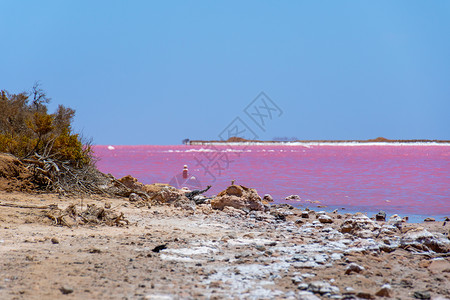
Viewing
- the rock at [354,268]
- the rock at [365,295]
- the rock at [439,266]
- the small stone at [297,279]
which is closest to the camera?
the rock at [365,295]

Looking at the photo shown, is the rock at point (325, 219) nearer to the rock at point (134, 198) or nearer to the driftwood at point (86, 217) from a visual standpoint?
the driftwood at point (86, 217)

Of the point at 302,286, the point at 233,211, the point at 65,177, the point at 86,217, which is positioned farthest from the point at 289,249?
the point at 65,177

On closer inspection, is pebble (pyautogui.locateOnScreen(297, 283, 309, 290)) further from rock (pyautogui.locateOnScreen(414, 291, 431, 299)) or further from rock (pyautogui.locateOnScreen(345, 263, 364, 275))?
rock (pyautogui.locateOnScreen(414, 291, 431, 299))

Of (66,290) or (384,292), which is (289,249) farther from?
(66,290)

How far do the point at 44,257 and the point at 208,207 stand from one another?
16.7 ft

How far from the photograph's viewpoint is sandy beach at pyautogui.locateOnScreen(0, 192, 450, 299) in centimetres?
388

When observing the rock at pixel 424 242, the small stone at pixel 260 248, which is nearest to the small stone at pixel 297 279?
the small stone at pixel 260 248

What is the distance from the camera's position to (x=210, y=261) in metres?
4.86

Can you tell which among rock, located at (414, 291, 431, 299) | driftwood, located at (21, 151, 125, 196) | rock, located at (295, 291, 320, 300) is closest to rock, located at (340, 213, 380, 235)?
rock, located at (414, 291, 431, 299)

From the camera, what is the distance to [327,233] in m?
7.14

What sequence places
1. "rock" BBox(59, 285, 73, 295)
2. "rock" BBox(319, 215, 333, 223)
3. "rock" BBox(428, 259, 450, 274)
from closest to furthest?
"rock" BBox(59, 285, 73, 295) → "rock" BBox(428, 259, 450, 274) → "rock" BBox(319, 215, 333, 223)

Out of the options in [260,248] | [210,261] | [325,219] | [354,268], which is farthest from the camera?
[325,219]

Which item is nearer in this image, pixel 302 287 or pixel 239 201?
pixel 302 287

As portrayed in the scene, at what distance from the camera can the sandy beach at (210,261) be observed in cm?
388
